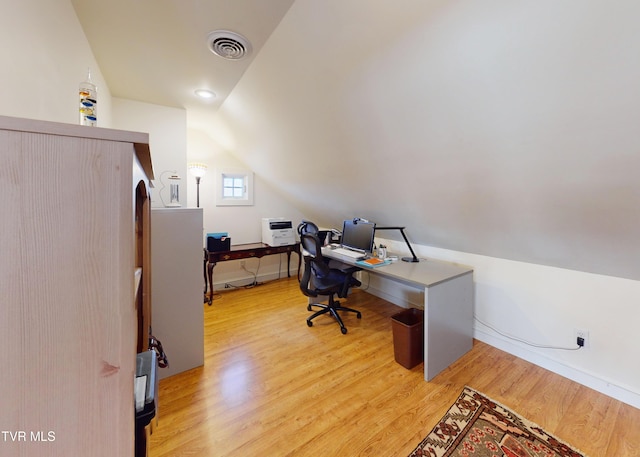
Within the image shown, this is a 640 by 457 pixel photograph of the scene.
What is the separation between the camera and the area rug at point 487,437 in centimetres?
134

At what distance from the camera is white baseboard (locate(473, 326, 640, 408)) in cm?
170

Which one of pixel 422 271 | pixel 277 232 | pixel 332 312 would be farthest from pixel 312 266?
pixel 277 232

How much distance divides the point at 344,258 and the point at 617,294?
2014 millimetres

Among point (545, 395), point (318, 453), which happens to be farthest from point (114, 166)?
point (545, 395)

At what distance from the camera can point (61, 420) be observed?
0.55 metres

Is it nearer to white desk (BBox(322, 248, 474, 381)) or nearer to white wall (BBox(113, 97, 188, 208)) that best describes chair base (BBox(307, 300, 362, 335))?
white desk (BBox(322, 248, 474, 381))

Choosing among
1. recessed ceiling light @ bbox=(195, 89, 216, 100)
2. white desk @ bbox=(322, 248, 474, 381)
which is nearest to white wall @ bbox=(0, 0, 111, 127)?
recessed ceiling light @ bbox=(195, 89, 216, 100)

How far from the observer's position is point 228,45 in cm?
166

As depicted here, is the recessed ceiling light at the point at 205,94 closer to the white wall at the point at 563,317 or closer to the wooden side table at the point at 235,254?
the wooden side table at the point at 235,254

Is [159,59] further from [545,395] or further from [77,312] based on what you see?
[545,395]

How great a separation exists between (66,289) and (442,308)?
2.16 meters

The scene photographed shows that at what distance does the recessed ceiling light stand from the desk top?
205 centimetres

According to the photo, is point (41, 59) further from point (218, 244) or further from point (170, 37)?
point (218, 244)

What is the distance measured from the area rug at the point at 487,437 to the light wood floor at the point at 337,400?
70 mm
